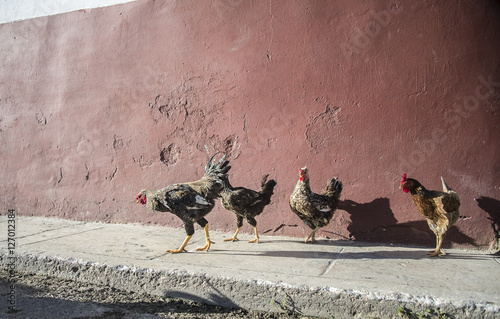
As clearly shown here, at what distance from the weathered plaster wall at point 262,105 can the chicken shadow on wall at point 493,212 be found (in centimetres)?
2

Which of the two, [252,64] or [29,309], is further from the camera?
[252,64]

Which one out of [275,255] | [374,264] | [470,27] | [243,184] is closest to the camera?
[374,264]

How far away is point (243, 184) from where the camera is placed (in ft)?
16.0

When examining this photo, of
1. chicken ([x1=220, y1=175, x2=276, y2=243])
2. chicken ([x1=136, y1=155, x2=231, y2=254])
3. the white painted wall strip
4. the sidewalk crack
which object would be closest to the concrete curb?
the sidewalk crack

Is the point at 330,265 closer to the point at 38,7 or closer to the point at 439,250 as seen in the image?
the point at 439,250

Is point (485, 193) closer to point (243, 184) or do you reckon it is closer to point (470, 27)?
point (470, 27)

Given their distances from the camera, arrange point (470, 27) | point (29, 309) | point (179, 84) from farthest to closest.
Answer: point (179, 84), point (470, 27), point (29, 309)

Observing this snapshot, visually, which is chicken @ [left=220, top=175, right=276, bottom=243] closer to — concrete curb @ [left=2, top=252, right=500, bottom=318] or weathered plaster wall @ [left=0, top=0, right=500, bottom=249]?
weathered plaster wall @ [left=0, top=0, right=500, bottom=249]

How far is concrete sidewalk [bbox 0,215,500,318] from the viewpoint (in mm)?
2689

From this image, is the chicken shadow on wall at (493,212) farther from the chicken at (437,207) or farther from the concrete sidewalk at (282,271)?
the chicken at (437,207)

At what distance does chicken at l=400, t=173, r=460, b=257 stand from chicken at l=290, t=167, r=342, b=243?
0.79 m

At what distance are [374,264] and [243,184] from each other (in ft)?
6.65

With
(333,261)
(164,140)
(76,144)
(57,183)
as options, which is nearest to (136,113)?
(164,140)

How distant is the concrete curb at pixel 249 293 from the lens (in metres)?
2.58
